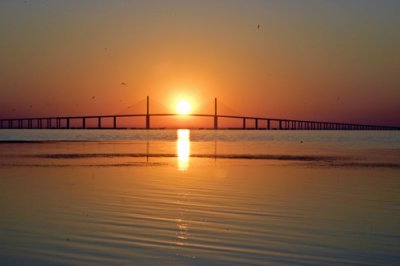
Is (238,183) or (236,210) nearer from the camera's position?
(236,210)

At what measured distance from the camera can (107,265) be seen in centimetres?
806

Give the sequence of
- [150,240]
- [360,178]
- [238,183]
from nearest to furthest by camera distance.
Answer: [150,240] → [238,183] → [360,178]

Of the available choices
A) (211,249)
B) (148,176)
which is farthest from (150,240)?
(148,176)

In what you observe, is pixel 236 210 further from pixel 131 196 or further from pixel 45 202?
pixel 45 202

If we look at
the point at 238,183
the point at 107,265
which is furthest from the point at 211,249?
the point at 238,183

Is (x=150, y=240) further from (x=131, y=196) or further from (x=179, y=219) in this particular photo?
(x=131, y=196)

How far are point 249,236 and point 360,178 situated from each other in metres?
12.6

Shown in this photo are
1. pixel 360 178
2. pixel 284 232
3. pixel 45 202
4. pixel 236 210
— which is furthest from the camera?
pixel 360 178

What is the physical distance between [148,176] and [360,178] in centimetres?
823

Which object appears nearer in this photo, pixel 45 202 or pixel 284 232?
pixel 284 232

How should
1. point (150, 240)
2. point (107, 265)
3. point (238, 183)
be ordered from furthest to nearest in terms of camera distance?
1. point (238, 183)
2. point (150, 240)
3. point (107, 265)

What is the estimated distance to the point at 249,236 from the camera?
10094mm

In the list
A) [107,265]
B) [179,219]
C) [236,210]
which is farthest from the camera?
[236,210]

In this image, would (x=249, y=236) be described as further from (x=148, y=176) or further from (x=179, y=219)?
(x=148, y=176)
